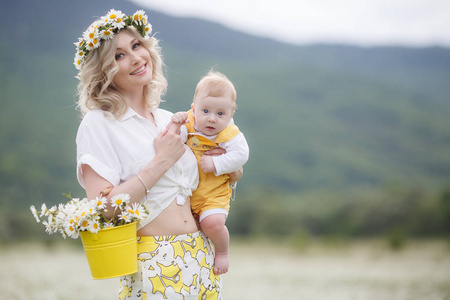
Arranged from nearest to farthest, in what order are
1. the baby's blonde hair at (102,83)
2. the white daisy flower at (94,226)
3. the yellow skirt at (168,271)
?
the white daisy flower at (94,226), the yellow skirt at (168,271), the baby's blonde hair at (102,83)

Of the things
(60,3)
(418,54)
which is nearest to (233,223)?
(60,3)

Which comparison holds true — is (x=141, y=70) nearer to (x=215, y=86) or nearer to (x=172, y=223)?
(x=215, y=86)

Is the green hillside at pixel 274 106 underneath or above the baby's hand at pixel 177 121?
underneath

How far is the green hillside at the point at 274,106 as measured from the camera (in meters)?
48.3

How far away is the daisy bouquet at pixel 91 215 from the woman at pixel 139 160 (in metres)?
0.08

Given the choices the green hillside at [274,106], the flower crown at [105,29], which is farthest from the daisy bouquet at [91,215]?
the green hillside at [274,106]

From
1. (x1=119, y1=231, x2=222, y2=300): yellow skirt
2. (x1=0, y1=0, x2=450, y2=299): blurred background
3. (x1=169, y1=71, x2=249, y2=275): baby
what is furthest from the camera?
(x1=0, y1=0, x2=450, y2=299): blurred background

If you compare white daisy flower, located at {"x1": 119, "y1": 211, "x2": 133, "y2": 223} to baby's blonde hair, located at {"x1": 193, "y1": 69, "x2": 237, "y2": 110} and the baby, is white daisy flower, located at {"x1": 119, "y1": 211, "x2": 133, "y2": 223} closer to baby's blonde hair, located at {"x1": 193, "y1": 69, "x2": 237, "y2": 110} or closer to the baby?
the baby

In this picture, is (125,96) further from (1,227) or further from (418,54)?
(418,54)

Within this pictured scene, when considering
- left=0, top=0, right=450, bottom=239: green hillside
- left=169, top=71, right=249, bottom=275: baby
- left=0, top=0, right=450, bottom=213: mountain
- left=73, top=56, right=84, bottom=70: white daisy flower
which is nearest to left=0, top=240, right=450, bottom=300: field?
left=169, top=71, right=249, bottom=275: baby

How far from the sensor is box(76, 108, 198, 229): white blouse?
2.67m

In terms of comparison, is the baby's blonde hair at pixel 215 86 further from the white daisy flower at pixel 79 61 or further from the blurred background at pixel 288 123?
the blurred background at pixel 288 123

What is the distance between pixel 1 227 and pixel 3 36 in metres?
42.4

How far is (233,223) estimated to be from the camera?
38.4 meters
